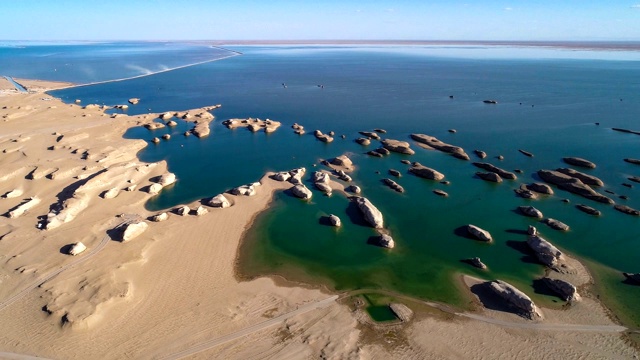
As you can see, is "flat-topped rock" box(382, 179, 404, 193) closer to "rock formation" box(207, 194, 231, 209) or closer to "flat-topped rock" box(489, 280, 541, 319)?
"flat-topped rock" box(489, 280, 541, 319)

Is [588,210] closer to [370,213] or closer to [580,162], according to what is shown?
[580,162]

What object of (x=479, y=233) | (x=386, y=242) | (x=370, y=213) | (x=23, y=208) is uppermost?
(x=370, y=213)

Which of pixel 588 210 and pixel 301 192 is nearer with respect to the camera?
pixel 588 210

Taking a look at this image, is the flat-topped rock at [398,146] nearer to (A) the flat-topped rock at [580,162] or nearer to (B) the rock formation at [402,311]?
(A) the flat-topped rock at [580,162]

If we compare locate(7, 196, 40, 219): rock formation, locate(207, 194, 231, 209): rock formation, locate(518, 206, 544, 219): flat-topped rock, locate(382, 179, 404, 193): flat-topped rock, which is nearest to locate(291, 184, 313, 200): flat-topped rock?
locate(207, 194, 231, 209): rock formation

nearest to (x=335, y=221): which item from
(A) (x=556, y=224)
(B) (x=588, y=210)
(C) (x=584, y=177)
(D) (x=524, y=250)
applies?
(D) (x=524, y=250)

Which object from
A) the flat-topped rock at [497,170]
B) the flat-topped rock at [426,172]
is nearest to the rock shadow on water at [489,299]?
the flat-topped rock at [426,172]
